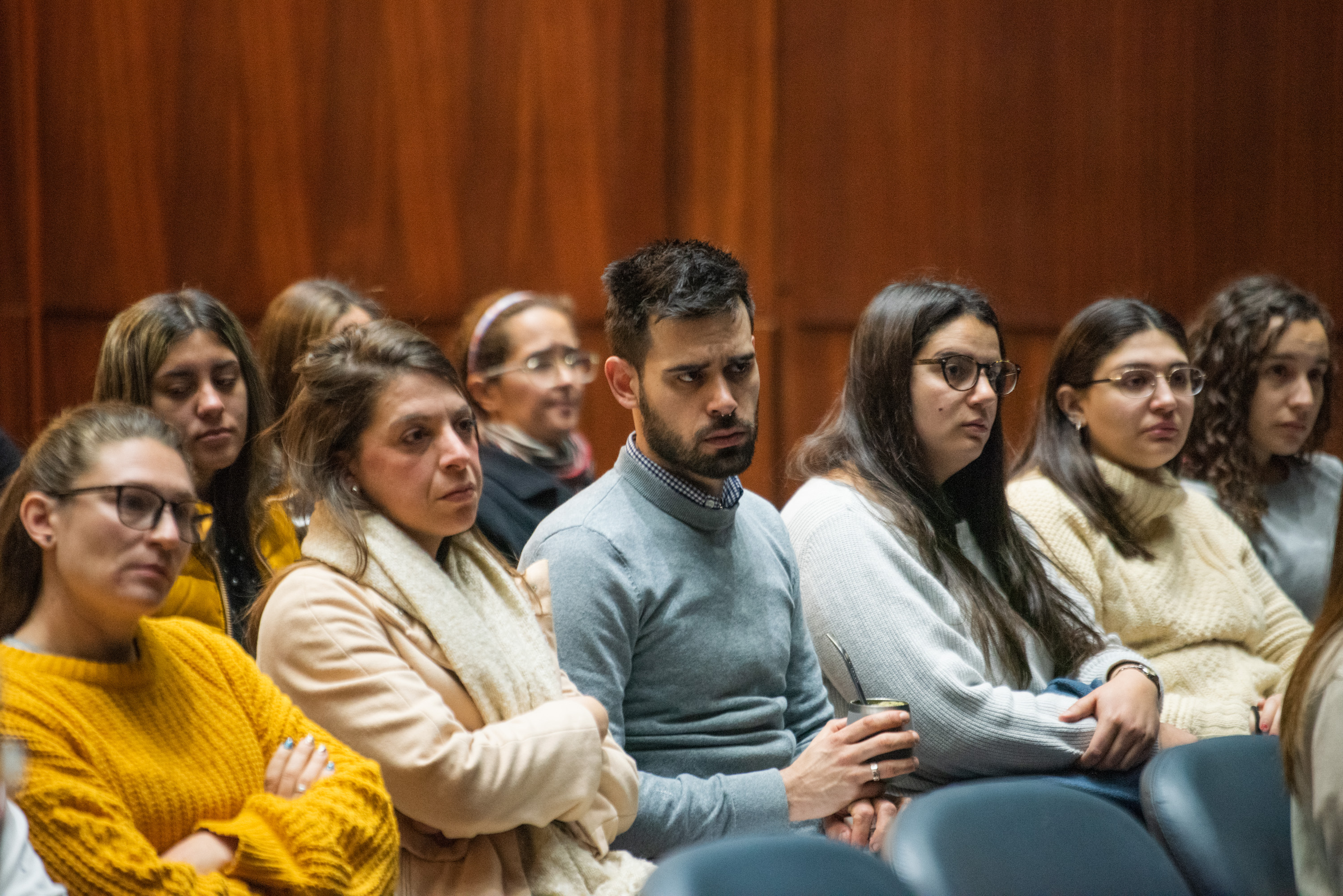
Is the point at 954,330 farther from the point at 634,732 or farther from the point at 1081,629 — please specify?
the point at 634,732

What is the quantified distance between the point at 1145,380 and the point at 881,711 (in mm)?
1327

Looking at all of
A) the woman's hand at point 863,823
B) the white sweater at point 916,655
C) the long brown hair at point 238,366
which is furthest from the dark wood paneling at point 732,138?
the woman's hand at point 863,823

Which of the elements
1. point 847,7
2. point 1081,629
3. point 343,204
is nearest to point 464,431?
point 1081,629

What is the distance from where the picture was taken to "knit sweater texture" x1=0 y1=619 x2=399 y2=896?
1.42 meters

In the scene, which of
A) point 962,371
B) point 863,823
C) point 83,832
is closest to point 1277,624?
point 962,371

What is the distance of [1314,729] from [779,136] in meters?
2.90

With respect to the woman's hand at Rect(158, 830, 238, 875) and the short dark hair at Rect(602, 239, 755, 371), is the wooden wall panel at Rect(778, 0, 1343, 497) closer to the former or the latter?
the short dark hair at Rect(602, 239, 755, 371)

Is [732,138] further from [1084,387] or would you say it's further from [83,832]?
[83,832]

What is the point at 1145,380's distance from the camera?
2.95 m

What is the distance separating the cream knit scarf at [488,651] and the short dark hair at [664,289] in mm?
538

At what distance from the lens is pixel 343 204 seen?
370cm

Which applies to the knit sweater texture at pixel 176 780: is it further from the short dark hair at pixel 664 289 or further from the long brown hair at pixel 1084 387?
the long brown hair at pixel 1084 387

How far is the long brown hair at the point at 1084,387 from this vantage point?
2.89 m

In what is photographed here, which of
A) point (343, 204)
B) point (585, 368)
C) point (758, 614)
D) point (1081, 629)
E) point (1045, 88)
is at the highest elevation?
point (1045, 88)
